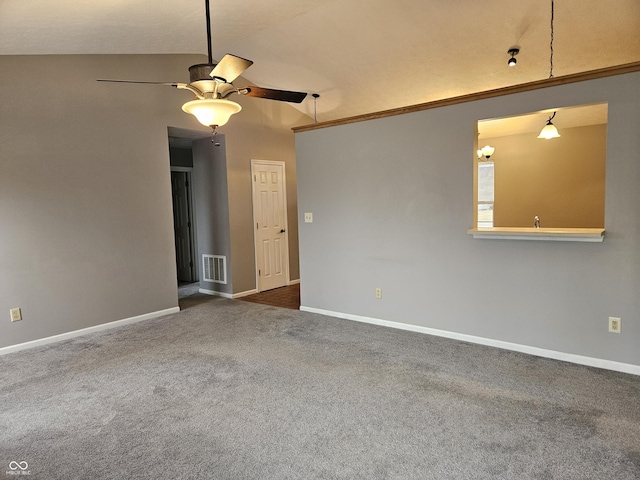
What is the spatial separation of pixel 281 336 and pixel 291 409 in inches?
57.1

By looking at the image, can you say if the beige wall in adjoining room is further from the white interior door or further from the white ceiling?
the white interior door

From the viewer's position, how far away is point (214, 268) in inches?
230

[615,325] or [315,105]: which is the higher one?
[315,105]

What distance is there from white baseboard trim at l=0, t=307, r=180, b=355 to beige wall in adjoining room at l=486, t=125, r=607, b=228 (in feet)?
18.2

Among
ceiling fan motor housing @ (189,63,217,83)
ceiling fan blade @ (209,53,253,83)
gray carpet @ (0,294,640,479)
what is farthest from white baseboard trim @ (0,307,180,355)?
ceiling fan blade @ (209,53,253,83)

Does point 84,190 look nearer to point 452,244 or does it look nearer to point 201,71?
point 201,71

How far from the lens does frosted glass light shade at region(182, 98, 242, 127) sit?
2492 mm

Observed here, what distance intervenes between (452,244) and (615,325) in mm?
1377

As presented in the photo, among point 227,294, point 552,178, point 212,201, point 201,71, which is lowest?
point 227,294

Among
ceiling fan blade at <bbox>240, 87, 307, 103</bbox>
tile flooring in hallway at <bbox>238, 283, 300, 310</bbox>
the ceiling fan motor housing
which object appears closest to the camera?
the ceiling fan motor housing

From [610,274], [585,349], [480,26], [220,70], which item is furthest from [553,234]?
[220,70]

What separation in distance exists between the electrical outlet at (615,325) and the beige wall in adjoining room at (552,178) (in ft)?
11.3

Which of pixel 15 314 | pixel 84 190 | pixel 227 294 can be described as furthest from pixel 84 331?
pixel 227 294

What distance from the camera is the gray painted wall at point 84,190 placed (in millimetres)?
3637
